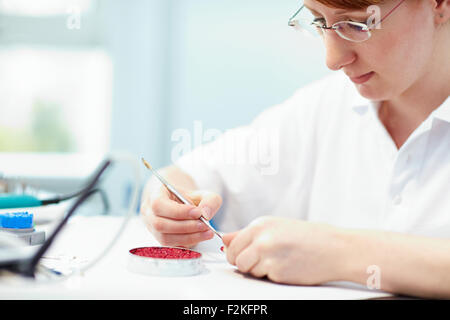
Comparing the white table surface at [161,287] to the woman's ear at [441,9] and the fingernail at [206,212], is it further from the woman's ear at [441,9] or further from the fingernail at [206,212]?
the woman's ear at [441,9]

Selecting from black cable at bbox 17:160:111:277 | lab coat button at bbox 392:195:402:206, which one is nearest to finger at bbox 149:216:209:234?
black cable at bbox 17:160:111:277

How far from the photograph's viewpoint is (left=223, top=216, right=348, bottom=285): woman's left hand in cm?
50

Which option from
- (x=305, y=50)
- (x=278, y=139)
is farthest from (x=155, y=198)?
(x=305, y=50)

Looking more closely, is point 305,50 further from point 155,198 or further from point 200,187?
point 155,198

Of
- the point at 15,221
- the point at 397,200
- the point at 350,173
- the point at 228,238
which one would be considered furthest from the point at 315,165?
the point at 15,221

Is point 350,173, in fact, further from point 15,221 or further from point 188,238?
point 15,221

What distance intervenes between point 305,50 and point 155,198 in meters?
1.13

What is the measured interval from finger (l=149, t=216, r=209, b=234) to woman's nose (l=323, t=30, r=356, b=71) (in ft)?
0.87

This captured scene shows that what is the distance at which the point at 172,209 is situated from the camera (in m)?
0.62

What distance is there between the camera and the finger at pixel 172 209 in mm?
611

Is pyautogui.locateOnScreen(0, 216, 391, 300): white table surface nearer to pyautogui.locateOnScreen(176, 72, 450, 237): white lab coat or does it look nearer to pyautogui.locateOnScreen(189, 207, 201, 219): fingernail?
pyautogui.locateOnScreen(189, 207, 201, 219): fingernail

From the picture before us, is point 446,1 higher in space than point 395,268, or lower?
higher

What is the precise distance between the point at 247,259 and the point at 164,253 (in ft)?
0.31
